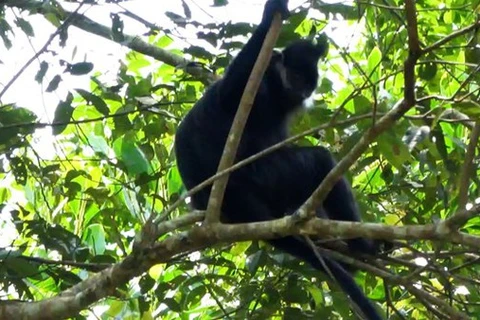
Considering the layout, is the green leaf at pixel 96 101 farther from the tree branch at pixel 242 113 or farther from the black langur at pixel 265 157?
the tree branch at pixel 242 113

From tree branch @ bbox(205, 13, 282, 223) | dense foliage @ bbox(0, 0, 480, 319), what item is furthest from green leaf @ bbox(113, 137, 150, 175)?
tree branch @ bbox(205, 13, 282, 223)

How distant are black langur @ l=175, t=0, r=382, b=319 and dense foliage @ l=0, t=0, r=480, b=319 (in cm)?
8

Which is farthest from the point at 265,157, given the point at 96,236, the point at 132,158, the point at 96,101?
the point at 96,236

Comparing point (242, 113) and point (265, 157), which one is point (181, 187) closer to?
point (265, 157)

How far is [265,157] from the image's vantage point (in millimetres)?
3945

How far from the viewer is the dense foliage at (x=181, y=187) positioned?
3.18 m

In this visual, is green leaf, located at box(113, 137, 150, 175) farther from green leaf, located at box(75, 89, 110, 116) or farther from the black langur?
green leaf, located at box(75, 89, 110, 116)

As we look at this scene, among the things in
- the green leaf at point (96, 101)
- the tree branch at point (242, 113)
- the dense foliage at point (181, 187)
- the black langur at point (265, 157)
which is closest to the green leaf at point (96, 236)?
the dense foliage at point (181, 187)

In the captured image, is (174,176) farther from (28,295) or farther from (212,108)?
(28,295)

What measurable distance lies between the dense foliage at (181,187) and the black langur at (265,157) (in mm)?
81

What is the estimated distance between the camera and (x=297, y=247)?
11.5 feet

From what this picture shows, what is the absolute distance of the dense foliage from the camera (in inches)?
125

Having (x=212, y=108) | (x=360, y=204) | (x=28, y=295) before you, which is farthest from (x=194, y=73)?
(x=28, y=295)

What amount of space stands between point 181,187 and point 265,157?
557 mm
